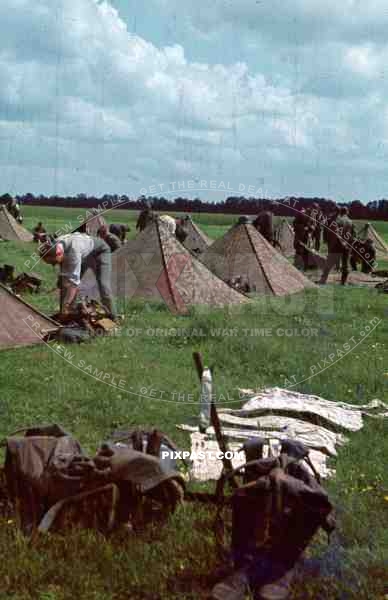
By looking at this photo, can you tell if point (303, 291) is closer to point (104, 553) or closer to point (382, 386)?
point (382, 386)

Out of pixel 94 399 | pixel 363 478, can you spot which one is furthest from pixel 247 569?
pixel 94 399

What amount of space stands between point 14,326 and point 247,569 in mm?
6650

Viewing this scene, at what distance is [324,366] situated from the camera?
9117 mm

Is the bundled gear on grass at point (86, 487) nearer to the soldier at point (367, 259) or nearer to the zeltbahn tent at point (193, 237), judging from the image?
the soldier at point (367, 259)

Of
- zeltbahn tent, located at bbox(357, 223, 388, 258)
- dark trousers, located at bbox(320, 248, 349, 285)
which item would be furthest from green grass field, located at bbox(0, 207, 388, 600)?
zeltbahn tent, located at bbox(357, 223, 388, 258)

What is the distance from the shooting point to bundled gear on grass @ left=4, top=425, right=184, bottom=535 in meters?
4.04

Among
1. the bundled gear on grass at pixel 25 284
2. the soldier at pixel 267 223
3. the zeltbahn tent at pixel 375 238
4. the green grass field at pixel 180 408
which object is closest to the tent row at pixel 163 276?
the green grass field at pixel 180 408

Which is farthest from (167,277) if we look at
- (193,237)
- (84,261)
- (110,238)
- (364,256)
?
(193,237)

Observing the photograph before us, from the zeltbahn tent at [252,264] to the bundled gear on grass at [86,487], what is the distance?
454 inches

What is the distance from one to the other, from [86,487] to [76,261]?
6444mm

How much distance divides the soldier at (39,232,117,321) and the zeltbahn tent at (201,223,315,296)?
5.01m

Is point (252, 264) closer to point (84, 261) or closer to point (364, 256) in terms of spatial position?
point (84, 261)

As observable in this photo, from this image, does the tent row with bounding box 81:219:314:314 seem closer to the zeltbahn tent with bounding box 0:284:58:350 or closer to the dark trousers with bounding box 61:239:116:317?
the dark trousers with bounding box 61:239:116:317

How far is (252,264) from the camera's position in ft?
52.9
